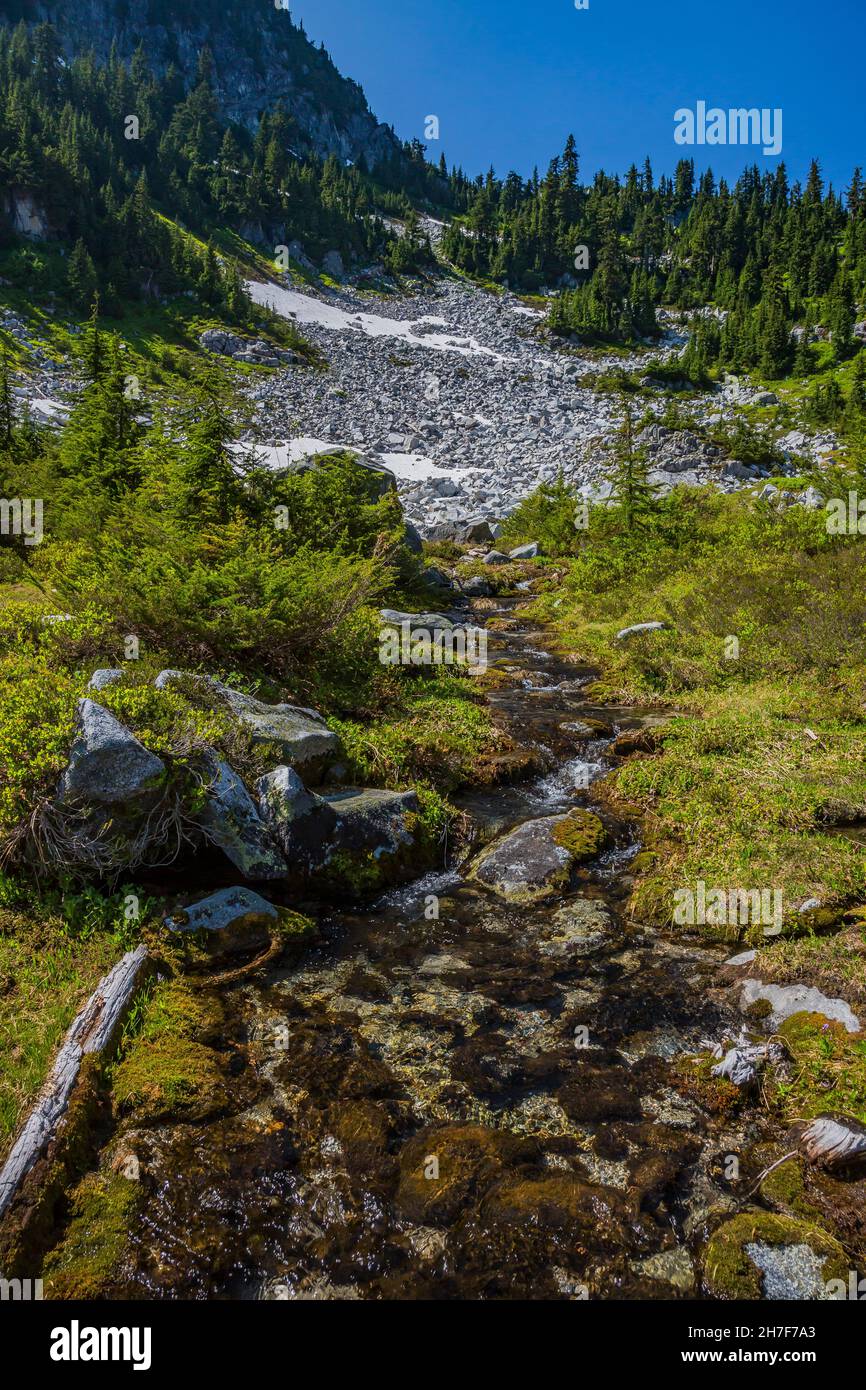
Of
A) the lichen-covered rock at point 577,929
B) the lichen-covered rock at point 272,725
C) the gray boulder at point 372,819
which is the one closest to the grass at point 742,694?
the lichen-covered rock at point 577,929

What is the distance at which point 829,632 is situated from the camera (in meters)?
12.3

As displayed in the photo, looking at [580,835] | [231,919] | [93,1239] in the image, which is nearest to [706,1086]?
[580,835]

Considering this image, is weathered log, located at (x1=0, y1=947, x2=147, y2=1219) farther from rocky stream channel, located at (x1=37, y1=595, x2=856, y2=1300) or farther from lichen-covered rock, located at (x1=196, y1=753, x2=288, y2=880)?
lichen-covered rock, located at (x1=196, y1=753, x2=288, y2=880)

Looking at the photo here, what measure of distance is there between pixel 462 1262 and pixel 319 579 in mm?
9325

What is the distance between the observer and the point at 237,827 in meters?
6.80

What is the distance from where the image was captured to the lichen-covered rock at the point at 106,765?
19.4ft

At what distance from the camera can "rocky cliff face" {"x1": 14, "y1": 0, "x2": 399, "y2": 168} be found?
489ft

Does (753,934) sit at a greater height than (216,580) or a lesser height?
lesser

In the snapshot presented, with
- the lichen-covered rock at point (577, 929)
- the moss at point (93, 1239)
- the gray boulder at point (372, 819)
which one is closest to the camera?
the moss at point (93, 1239)

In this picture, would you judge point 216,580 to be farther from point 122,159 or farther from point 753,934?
point 122,159

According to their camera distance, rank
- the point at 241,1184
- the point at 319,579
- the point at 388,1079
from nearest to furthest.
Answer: the point at 241,1184
the point at 388,1079
the point at 319,579

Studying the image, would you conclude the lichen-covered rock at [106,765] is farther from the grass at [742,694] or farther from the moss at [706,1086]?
the grass at [742,694]

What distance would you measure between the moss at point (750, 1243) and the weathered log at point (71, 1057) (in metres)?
3.76
